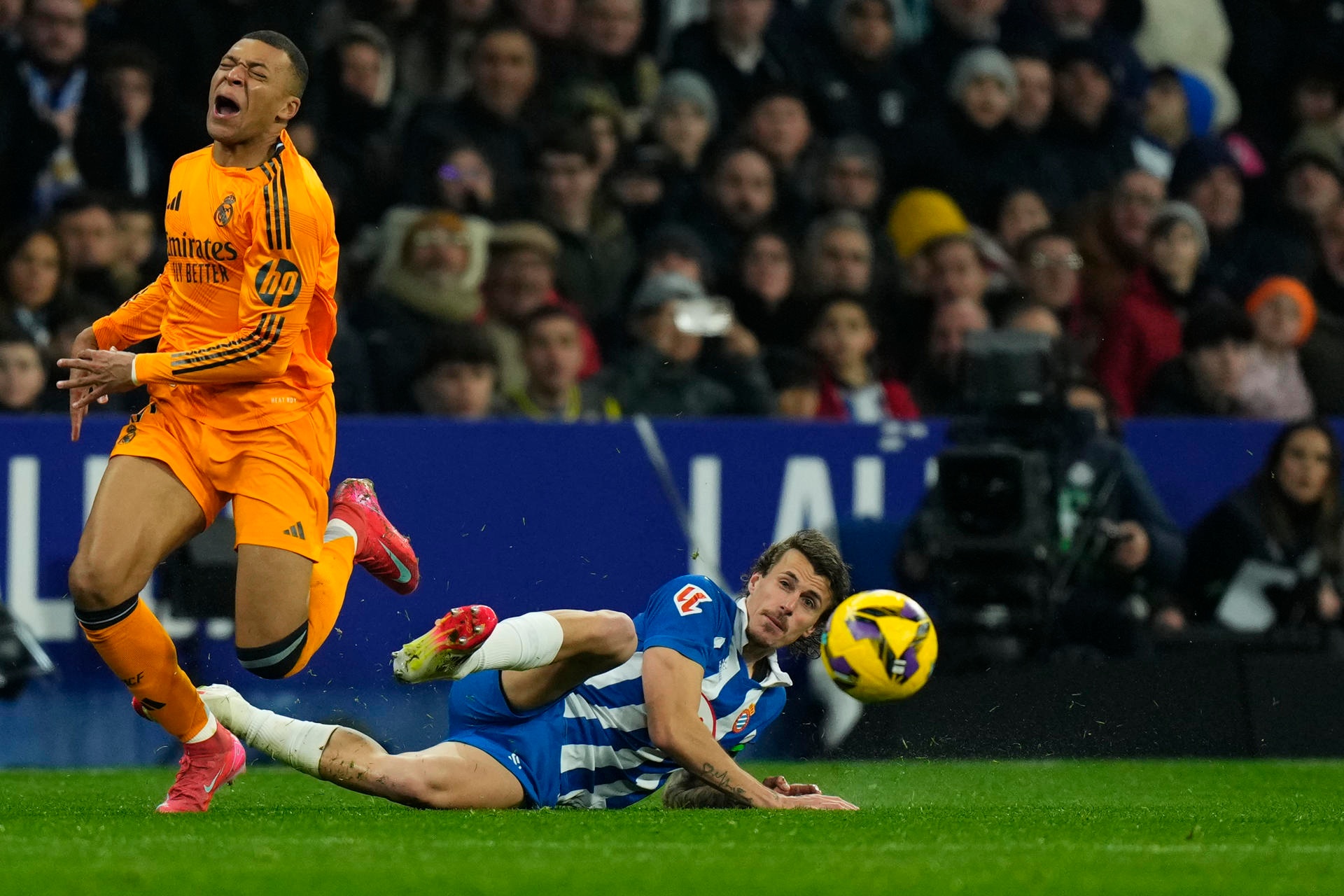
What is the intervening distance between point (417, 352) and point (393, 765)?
151 inches

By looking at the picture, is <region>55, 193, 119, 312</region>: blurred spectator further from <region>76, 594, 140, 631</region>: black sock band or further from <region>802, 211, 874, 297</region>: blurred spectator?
<region>76, 594, 140, 631</region>: black sock band

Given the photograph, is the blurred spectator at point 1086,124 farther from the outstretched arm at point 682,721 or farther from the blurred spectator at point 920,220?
the outstretched arm at point 682,721

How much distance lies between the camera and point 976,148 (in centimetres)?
1212

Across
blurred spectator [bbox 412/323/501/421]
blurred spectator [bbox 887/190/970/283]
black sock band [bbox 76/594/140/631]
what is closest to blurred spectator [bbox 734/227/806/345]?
blurred spectator [bbox 887/190/970/283]

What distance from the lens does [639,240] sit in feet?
36.0

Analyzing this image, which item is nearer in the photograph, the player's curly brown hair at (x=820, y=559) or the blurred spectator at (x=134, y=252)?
the player's curly brown hair at (x=820, y=559)

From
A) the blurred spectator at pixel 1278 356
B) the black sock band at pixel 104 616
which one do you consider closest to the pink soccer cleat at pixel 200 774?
the black sock band at pixel 104 616

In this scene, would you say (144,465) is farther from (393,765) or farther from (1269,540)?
(1269,540)

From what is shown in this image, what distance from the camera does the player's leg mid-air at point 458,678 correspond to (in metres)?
6.00

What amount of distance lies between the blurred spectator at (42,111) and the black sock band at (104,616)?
462 cm

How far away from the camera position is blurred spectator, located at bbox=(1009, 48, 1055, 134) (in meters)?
12.3

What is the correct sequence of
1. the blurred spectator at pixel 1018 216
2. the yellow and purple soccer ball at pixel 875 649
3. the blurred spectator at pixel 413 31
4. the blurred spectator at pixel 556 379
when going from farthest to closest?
1. the blurred spectator at pixel 1018 216
2. the blurred spectator at pixel 413 31
3. the blurred spectator at pixel 556 379
4. the yellow and purple soccer ball at pixel 875 649

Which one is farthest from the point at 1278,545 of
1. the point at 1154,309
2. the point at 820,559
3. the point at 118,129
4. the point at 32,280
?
the point at 118,129

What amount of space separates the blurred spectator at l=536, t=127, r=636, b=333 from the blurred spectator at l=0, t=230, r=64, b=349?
8.30 ft
